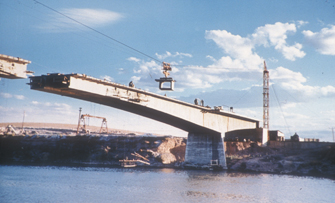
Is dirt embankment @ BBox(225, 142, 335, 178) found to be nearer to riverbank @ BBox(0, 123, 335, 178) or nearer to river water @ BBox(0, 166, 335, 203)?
riverbank @ BBox(0, 123, 335, 178)

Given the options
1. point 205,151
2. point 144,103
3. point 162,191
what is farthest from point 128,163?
point 162,191

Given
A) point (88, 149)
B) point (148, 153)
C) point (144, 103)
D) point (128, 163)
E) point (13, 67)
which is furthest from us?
point (88, 149)

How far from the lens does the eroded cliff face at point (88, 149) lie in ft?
321

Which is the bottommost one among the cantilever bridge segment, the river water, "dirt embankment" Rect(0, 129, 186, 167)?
the river water

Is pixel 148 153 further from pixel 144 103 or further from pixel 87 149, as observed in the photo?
pixel 144 103

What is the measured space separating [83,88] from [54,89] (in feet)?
13.3

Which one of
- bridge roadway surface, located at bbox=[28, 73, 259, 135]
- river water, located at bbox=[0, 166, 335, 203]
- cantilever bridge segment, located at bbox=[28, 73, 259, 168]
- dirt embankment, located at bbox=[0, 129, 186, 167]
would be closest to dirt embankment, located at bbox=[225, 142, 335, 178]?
cantilever bridge segment, located at bbox=[28, 73, 259, 168]

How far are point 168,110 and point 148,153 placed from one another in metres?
37.1

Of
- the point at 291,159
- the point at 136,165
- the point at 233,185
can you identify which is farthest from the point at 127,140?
the point at 233,185

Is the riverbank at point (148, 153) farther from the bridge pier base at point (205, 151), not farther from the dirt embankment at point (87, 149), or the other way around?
the bridge pier base at point (205, 151)

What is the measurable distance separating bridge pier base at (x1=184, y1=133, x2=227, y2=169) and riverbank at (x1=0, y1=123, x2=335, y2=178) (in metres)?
4.52

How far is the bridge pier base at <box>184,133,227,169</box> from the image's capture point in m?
76.9

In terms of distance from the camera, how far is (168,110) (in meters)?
62.7

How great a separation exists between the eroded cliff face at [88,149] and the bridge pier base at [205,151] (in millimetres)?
16346
